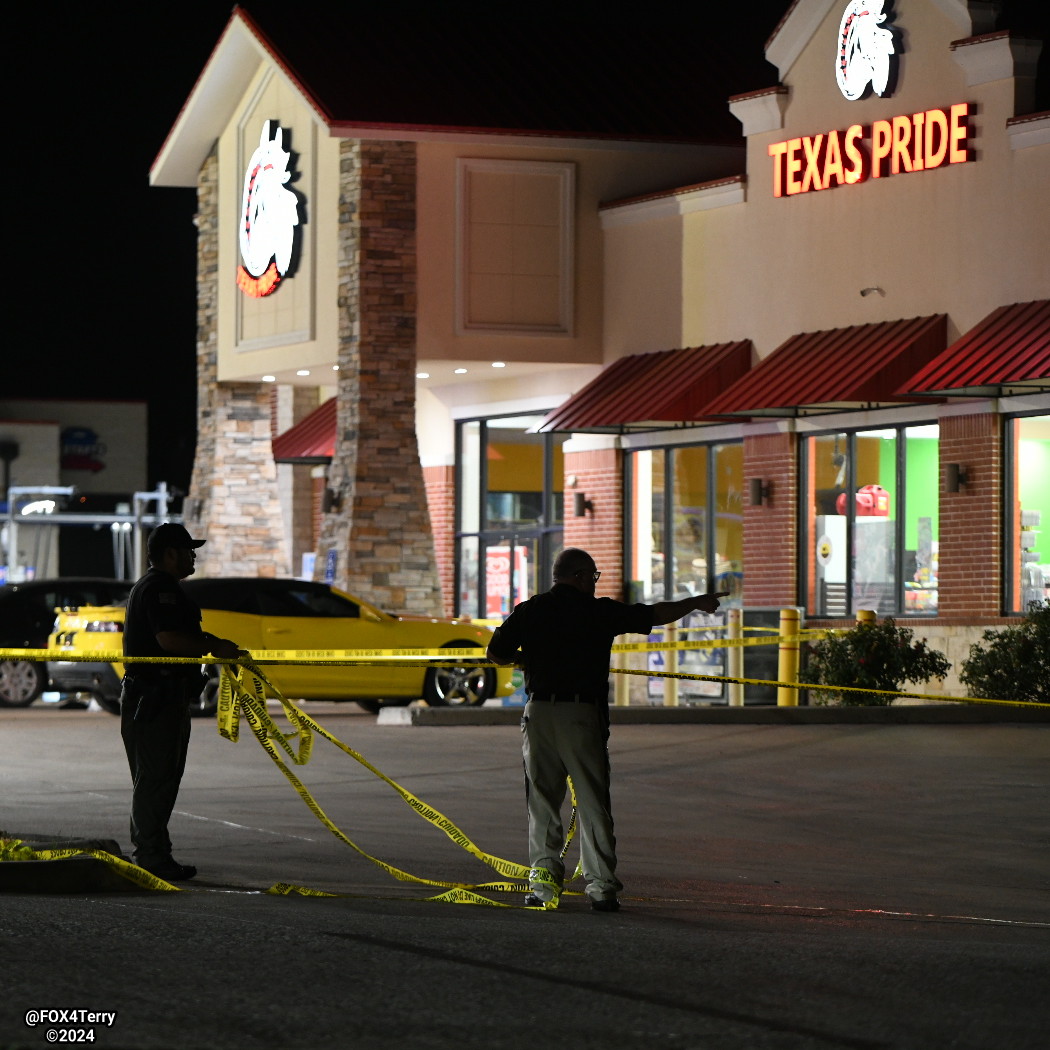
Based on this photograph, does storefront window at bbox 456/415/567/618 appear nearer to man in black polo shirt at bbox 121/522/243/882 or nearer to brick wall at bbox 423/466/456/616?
brick wall at bbox 423/466/456/616

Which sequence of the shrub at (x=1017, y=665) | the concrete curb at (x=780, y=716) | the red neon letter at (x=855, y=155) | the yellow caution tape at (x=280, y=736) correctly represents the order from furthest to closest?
1. the red neon letter at (x=855, y=155)
2. the shrub at (x=1017, y=665)
3. the concrete curb at (x=780, y=716)
4. the yellow caution tape at (x=280, y=736)

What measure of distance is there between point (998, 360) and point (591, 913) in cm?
1442

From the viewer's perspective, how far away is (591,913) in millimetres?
10484

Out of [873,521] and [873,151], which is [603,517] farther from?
[873,151]

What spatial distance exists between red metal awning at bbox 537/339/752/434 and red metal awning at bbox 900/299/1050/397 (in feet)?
13.9

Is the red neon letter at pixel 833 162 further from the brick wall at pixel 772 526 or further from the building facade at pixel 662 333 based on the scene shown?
the brick wall at pixel 772 526

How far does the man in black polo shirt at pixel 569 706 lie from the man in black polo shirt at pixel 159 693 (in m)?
1.89

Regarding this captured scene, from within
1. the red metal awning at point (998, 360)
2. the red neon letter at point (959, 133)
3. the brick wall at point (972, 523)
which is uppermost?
the red neon letter at point (959, 133)

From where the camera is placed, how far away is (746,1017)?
734cm

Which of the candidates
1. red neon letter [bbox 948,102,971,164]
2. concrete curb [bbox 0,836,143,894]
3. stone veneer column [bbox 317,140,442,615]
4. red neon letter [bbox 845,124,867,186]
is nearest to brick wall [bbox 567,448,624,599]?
stone veneer column [bbox 317,140,442,615]

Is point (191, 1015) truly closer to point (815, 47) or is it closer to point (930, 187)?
point (930, 187)

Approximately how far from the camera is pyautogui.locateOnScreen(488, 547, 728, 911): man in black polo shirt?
34.8 feet

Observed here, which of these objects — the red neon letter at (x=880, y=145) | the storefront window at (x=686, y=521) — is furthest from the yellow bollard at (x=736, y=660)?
the red neon letter at (x=880, y=145)

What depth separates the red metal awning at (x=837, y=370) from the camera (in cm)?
2509
